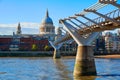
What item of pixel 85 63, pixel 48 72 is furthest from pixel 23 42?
pixel 85 63

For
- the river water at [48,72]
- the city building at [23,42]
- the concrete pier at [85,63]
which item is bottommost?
the river water at [48,72]

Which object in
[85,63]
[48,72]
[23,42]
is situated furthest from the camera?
[23,42]

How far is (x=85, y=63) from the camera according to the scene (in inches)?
1908

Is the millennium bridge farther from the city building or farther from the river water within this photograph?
the city building

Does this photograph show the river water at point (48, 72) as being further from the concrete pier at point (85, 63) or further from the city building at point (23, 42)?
the city building at point (23, 42)

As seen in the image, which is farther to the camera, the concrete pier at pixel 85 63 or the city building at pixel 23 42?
the city building at pixel 23 42

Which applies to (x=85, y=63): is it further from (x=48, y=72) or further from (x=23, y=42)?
(x=23, y=42)

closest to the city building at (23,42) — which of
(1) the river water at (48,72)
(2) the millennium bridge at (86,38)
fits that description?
(1) the river water at (48,72)

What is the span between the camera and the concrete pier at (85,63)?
1907 inches

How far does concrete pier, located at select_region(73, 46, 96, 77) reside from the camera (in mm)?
48438

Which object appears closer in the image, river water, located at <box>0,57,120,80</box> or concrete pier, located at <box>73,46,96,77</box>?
river water, located at <box>0,57,120,80</box>

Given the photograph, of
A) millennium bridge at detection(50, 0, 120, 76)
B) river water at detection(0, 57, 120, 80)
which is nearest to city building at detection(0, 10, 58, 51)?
river water at detection(0, 57, 120, 80)

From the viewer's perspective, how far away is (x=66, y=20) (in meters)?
61.4

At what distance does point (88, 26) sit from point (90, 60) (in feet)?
14.1
